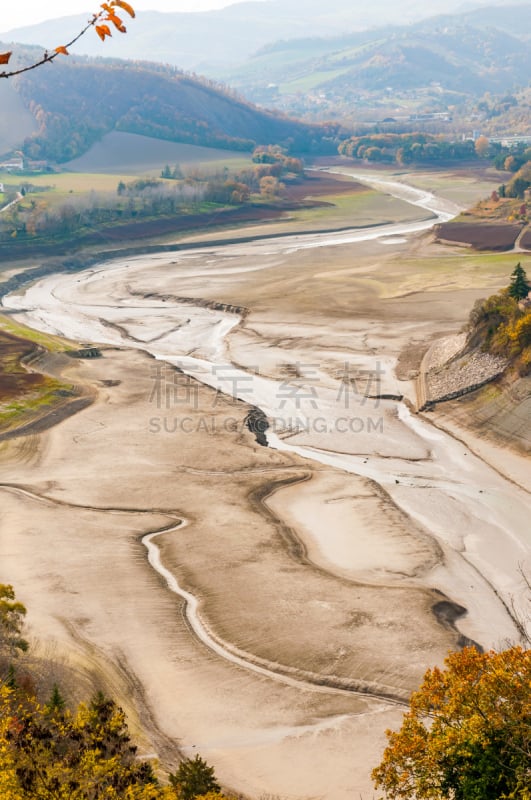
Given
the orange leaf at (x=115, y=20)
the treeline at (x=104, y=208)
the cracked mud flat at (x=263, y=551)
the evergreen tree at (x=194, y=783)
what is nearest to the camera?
the orange leaf at (x=115, y=20)

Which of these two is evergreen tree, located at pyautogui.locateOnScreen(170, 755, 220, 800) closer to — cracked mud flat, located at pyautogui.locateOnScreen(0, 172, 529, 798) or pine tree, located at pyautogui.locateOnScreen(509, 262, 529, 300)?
cracked mud flat, located at pyautogui.locateOnScreen(0, 172, 529, 798)

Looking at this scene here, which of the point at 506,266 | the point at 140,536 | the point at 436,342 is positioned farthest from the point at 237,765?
the point at 506,266

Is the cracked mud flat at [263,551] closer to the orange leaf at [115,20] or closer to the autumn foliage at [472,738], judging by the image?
the autumn foliage at [472,738]

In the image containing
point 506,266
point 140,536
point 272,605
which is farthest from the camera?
point 506,266

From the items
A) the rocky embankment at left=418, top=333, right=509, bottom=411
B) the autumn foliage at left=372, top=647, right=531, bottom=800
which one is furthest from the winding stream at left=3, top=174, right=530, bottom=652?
the autumn foliage at left=372, top=647, right=531, bottom=800

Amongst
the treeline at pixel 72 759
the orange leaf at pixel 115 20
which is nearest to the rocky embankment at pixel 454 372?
the treeline at pixel 72 759

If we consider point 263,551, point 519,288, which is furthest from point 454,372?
point 263,551

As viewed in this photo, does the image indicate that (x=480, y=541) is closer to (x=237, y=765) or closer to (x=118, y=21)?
(x=237, y=765)

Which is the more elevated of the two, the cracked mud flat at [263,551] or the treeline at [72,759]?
the treeline at [72,759]
